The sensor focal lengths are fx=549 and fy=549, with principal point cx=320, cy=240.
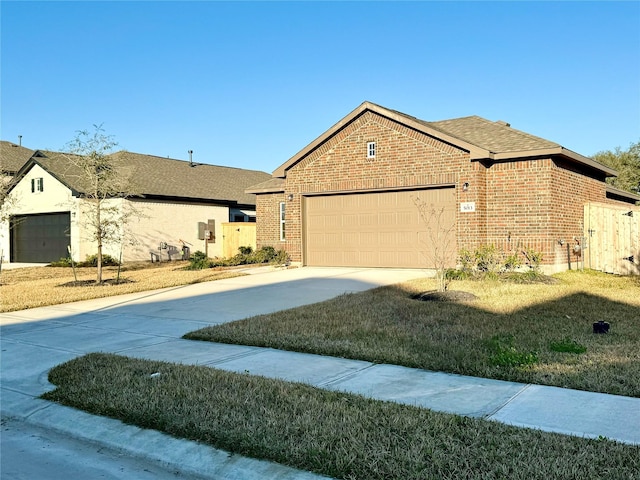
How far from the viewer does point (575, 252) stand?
17.0 m

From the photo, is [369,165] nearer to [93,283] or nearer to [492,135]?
[492,135]

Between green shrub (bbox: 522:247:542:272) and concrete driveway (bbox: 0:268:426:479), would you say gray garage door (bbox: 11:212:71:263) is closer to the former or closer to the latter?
concrete driveway (bbox: 0:268:426:479)

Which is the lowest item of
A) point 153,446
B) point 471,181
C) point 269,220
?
point 153,446

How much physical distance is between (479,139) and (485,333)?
10834 mm

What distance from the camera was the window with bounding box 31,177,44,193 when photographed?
27.3 m

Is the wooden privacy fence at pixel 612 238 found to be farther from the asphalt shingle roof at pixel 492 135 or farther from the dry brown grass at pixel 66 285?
the dry brown grass at pixel 66 285

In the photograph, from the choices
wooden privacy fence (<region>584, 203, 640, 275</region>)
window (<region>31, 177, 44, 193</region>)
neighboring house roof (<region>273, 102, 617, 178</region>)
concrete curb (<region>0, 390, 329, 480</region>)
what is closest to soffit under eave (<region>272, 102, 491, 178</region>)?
neighboring house roof (<region>273, 102, 617, 178</region>)

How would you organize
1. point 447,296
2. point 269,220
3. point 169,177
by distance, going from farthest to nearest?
point 169,177 < point 269,220 < point 447,296

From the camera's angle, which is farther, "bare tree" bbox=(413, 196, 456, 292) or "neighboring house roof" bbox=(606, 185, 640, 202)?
"neighboring house roof" bbox=(606, 185, 640, 202)

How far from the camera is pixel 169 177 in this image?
2909 cm

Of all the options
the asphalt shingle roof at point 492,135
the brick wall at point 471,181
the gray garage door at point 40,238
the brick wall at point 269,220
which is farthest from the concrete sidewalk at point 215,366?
the gray garage door at point 40,238

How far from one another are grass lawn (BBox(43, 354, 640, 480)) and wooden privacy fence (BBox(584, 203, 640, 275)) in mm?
13482

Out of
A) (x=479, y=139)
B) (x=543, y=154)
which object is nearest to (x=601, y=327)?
(x=543, y=154)

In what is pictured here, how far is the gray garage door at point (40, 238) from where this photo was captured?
87.6 feet
